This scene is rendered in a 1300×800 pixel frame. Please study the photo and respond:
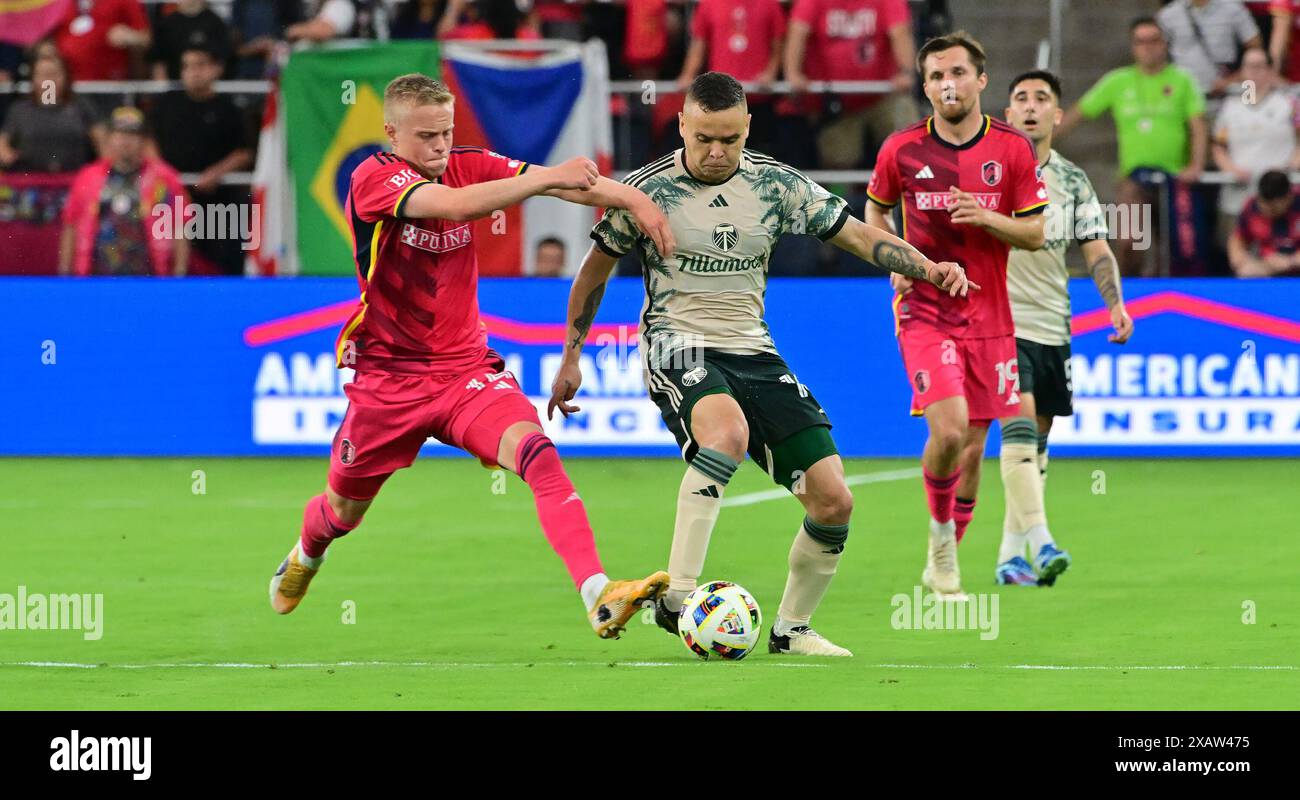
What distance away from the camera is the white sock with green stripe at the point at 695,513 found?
788 centimetres

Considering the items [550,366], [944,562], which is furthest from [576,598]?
[550,366]

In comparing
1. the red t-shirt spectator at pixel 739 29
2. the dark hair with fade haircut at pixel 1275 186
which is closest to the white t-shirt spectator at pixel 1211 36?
the dark hair with fade haircut at pixel 1275 186

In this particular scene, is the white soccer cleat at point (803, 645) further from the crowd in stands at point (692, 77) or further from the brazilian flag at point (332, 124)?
the brazilian flag at point (332, 124)

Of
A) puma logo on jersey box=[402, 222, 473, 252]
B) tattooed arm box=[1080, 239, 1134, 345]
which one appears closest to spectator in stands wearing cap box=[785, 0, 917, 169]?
tattooed arm box=[1080, 239, 1134, 345]

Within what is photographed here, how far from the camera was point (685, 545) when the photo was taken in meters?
7.93

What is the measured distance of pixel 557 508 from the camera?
7.70 m

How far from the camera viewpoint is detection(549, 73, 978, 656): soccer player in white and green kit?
7930 millimetres

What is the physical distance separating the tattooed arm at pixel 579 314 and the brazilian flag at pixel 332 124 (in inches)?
355

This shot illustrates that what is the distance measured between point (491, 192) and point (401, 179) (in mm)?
543

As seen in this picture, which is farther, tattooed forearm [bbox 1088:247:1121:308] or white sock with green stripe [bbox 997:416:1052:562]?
tattooed forearm [bbox 1088:247:1121:308]

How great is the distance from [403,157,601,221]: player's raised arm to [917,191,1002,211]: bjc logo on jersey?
110 inches

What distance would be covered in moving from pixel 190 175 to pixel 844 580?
907 centimetres

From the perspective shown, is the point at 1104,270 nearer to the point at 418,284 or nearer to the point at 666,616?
the point at 666,616

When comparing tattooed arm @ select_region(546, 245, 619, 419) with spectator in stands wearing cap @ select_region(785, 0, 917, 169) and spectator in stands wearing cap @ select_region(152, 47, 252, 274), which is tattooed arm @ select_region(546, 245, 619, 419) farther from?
spectator in stands wearing cap @ select_region(152, 47, 252, 274)
